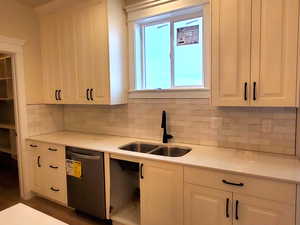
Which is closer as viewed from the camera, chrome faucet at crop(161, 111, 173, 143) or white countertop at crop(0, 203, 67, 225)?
white countertop at crop(0, 203, 67, 225)

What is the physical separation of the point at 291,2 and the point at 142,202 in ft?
6.98

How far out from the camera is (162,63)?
2770 mm

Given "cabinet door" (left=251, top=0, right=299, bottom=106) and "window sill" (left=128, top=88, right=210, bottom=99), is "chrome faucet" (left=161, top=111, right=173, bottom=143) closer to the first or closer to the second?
"window sill" (left=128, top=88, right=210, bottom=99)

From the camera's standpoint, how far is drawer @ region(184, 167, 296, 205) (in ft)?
4.93

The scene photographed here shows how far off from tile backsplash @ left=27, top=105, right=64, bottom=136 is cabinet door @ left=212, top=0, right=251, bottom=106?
8.66 feet

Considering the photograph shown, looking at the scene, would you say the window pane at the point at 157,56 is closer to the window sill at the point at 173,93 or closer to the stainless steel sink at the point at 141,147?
the window sill at the point at 173,93

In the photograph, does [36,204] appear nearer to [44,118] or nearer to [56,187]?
[56,187]

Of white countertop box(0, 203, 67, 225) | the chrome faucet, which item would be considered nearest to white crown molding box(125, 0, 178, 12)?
the chrome faucet

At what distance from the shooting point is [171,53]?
8.75 ft

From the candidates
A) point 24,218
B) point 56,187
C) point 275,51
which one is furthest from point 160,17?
point 56,187

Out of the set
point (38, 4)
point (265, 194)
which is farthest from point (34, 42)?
point (265, 194)

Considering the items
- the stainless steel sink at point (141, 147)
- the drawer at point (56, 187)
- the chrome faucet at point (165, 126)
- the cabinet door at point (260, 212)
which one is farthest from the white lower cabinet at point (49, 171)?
the cabinet door at point (260, 212)

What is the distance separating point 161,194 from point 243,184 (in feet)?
2.43

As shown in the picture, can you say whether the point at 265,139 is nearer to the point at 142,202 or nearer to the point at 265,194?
the point at 265,194
